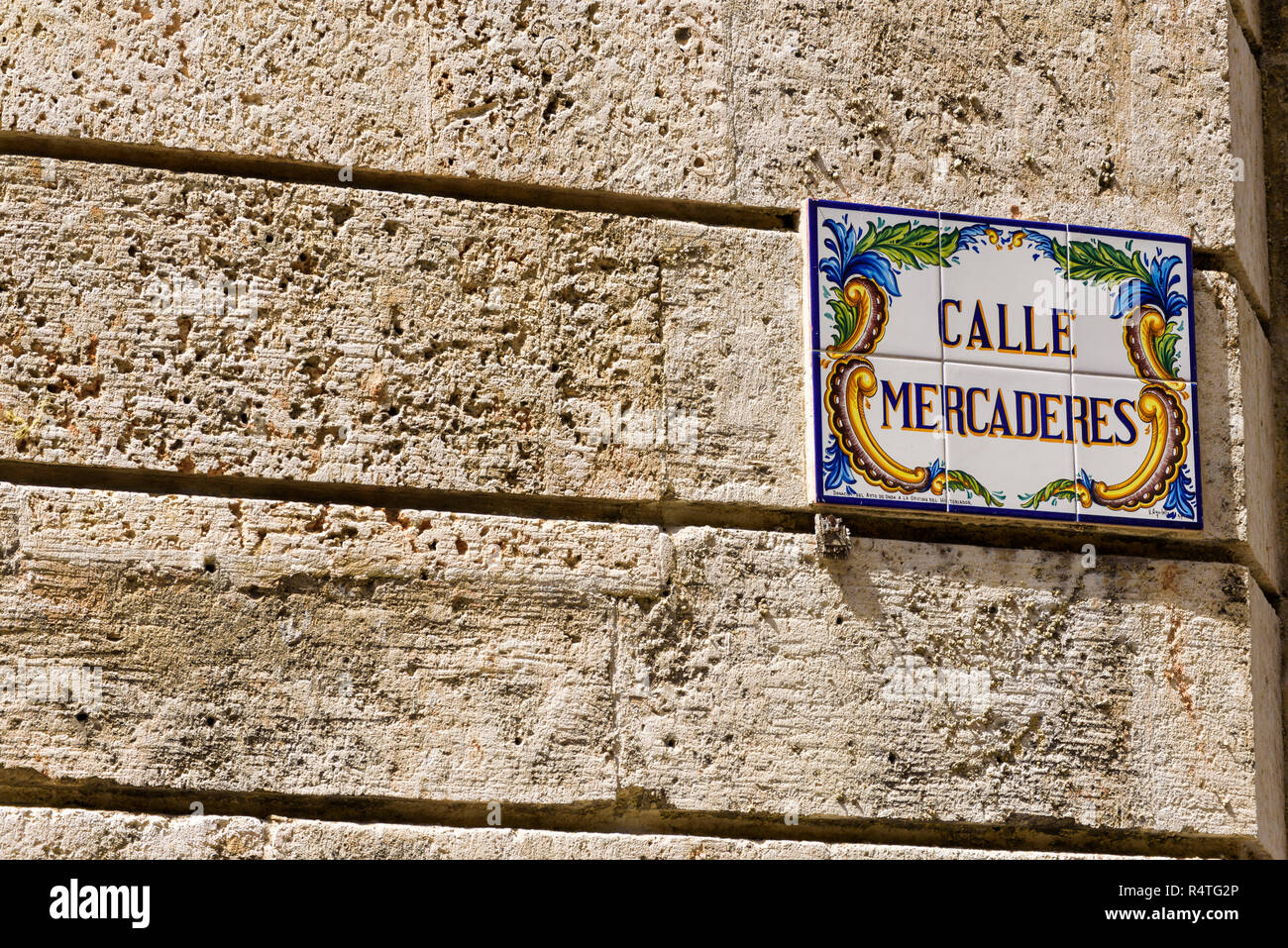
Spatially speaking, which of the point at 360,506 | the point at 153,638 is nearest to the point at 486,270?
the point at 360,506

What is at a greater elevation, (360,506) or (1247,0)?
(1247,0)

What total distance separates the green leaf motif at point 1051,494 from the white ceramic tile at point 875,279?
40 cm

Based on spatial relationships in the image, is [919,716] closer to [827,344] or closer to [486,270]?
[827,344]

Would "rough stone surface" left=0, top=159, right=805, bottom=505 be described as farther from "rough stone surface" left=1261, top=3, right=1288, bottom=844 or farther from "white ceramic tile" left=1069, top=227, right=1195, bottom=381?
"rough stone surface" left=1261, top=3, right=1288, bottom=844

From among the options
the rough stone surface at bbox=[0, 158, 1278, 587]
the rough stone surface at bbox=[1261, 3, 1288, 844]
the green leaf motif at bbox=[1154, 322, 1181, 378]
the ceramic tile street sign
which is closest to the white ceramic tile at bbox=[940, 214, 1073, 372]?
the ceramic tile street sign

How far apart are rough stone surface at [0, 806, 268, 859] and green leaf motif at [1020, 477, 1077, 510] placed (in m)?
1.91

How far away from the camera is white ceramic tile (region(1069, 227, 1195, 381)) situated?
12.7ft

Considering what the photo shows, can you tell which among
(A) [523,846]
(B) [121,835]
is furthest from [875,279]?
(B) [121,835]

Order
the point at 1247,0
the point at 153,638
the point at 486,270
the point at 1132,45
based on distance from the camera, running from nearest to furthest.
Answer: the point at 153,638, the point at 486,270, the point at 1132,45, the point at 1247,0

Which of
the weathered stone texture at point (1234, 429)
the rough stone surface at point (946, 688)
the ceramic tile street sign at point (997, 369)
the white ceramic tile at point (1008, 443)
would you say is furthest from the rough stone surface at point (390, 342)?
the weathered stone texture at point (1234, 429)

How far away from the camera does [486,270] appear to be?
370cm

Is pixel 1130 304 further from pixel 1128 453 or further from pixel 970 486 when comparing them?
pixel 970 486

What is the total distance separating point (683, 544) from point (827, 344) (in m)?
0.59

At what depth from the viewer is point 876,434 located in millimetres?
3697
